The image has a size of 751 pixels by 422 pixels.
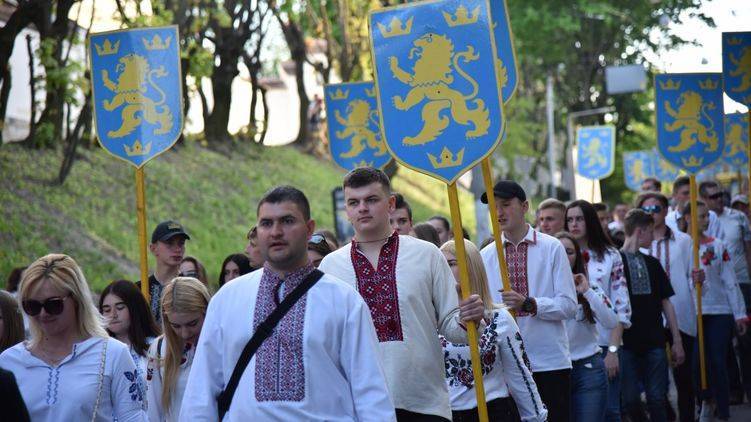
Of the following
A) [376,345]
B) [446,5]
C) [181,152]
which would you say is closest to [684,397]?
[446,5]

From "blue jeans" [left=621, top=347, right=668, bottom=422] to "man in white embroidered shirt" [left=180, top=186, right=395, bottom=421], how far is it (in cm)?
644

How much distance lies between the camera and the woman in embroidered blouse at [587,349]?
9.45 metres

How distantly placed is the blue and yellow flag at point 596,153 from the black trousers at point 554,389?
61.2 ft

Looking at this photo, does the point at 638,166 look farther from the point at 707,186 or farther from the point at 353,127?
the point at 353,127

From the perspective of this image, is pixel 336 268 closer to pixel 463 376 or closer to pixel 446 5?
pixel 463 376

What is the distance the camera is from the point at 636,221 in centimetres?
1177

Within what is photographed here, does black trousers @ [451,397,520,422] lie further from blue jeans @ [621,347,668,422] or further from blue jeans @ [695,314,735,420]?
blue jeans @ [695,314,735,420]

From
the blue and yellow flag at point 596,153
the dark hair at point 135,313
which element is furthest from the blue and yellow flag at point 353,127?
the blue and yellow flag at point 596,153

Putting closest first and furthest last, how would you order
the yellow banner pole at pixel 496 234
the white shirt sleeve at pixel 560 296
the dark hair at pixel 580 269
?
the yellow banner pole at pixel 496 234 < the white shirt sleeve at pixel 560 296 < the dark hair at pixel 580 269

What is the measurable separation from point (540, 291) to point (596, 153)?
19290 mm

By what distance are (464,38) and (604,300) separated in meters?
2.82

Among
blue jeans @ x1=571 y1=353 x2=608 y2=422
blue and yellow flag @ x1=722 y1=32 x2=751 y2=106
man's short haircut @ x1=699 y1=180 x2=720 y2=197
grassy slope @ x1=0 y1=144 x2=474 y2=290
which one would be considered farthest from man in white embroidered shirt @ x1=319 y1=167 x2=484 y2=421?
grassy slope @ x1=0 y1=144 x2=474 y2=290

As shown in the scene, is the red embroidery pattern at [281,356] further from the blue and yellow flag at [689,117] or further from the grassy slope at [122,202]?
the grassy slope at [122,202]

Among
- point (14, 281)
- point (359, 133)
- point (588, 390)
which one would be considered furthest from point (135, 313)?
point (359, 133)
